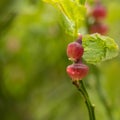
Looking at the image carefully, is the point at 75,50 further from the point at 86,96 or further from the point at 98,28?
the point at 98,28

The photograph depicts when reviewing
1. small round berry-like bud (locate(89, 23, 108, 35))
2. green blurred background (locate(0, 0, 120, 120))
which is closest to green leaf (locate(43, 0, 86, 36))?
small round berry-like bud (locate(89, 23, 108, 35))

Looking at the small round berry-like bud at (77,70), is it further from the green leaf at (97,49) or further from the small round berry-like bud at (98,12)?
the small round berry-like bud at (98,12)

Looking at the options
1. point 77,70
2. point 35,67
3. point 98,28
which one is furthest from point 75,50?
point 35,67

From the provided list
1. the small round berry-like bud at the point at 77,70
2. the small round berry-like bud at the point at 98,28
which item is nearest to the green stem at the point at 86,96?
the small round berry-like bud at the point at 77,70

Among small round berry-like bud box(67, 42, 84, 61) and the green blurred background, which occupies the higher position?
small round berry-like bud box(67, 42, 84, 61)

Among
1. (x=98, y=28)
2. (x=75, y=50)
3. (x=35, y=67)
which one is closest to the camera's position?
(x=75, y=50)

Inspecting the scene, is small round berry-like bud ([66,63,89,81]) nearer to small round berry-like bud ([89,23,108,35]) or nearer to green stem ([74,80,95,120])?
green stem ([74,80,95,120])

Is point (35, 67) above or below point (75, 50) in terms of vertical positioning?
below
